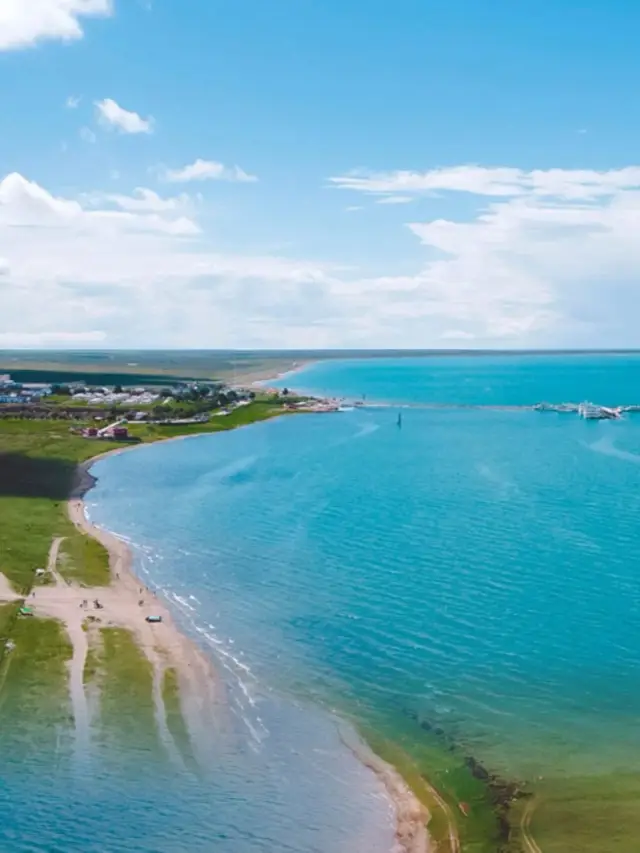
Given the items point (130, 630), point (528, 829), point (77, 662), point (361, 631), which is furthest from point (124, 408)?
point (528, 829)

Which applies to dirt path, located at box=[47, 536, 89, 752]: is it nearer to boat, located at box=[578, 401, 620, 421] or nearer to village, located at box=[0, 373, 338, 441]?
village, located at box=[0, 373, 338, 441]

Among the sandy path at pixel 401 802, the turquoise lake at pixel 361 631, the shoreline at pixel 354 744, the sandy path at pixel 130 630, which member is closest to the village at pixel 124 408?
the turquoise lake at pixel 361 631

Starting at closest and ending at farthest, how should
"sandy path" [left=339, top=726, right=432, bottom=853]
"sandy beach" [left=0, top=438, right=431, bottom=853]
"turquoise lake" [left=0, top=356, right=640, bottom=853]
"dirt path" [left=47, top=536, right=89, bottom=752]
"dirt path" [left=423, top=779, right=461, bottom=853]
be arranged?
"dirt path" [left=423, top=779, right=461, bottom=853]
"sandy path" [left=339, top=726, right=432, bottom=853]
"turquoise lake" [left=0, top=356, right=640, bottom=853]
"sandy beach" [left=0, top=438, right=431, bottom=853]
"dirt path" [left=47, top=536, right=89, bottom=752]

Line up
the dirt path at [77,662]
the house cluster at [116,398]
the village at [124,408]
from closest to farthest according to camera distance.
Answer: the dirt path at [77,662], the village at [124,408], the house cluster at [116,398]

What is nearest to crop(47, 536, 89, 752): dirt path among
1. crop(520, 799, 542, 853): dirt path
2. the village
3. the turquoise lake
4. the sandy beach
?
the sandy beach

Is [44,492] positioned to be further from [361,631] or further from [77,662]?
[361,631]

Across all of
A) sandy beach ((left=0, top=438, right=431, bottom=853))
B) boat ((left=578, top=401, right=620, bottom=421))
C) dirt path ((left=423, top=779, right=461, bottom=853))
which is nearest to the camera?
dirt path ((left=423, top=779, right=461, bottom=853))

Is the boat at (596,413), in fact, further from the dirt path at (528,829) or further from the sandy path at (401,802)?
the dirt path at (528,829)
